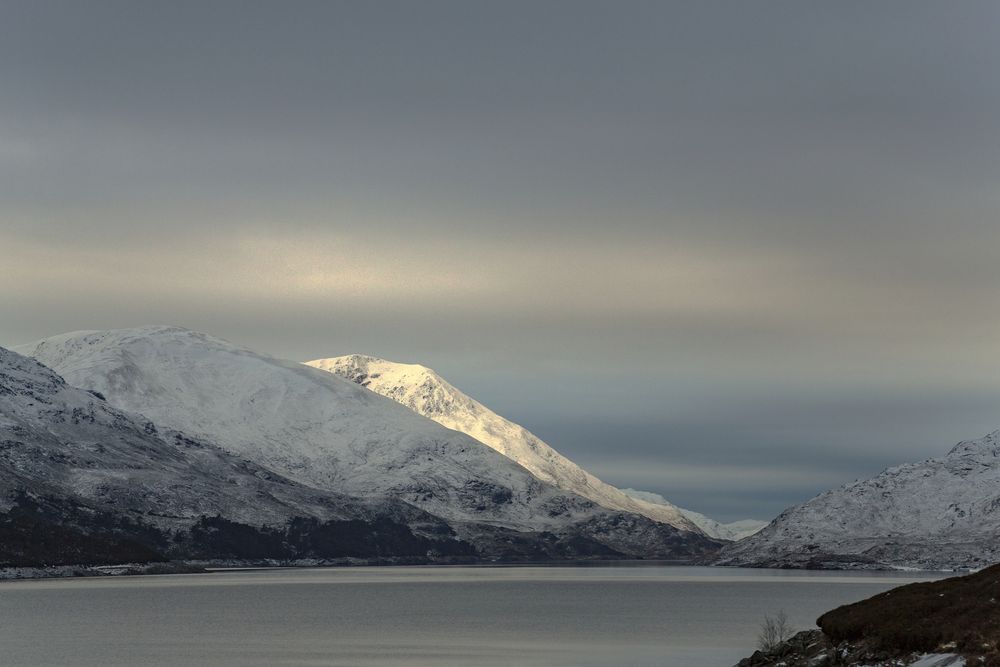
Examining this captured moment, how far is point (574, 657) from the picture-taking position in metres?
138

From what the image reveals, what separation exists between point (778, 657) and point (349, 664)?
43.3 metres

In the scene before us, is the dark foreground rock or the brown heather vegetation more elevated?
the brown heather vegetation

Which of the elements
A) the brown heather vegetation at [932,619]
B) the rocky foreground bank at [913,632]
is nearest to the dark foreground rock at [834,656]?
the rocky foreground bank at [913,632]

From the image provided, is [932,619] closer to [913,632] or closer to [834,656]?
[913,632]

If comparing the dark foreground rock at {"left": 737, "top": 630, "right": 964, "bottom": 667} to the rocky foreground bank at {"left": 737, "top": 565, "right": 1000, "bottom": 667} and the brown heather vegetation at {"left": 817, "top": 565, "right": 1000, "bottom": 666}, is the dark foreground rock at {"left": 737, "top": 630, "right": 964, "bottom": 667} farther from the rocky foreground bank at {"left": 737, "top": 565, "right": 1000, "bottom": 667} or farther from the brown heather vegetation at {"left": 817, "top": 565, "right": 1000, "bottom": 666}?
the brown heather vegetation at {"left": 817, "top": 565, "right": 1000, "bottom": 666}

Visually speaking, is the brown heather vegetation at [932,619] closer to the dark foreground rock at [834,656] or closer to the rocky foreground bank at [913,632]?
the rocky foreground bank at [913,632]

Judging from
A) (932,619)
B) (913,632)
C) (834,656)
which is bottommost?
(834,656)

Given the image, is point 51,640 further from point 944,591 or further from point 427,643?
point 944,591

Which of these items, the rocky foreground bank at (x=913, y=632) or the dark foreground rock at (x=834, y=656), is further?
the dark foreground rock at (x=834, y=656)

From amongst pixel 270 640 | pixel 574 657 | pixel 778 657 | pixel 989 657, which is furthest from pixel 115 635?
pixel 989 657

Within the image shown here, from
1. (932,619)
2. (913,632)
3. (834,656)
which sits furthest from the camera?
(834,656)

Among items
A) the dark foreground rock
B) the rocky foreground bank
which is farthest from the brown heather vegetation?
the dark foreground rock

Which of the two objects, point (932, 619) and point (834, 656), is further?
point (834, 656)

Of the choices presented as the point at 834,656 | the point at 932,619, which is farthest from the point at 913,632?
the point at 834,656
